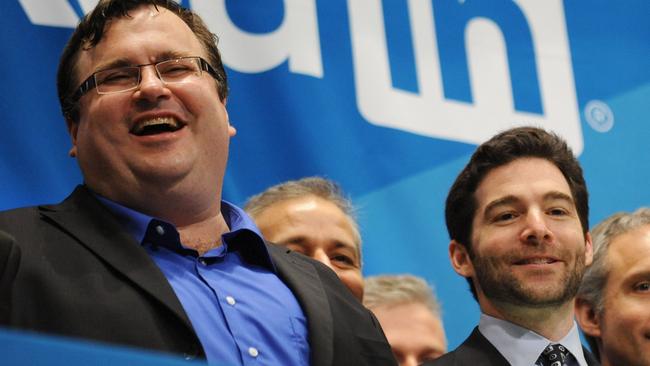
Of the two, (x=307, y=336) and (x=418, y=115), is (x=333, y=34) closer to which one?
(x=418, y=115)

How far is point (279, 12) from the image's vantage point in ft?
8.62

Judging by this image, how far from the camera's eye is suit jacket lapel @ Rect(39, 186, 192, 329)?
54.3 inches

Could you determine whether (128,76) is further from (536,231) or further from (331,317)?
(536,231)

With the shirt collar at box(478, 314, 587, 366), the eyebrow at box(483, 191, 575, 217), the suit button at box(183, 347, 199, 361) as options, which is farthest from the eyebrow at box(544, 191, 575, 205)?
the suit button at box(183, 347, 199, 361)

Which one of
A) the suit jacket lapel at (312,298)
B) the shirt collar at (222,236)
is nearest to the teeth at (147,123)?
the shirt collar at (222,236)

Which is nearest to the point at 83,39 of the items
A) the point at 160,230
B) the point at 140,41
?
the point at 140,41

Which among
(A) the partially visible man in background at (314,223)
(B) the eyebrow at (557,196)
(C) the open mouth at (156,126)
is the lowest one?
(A) the partially visible man in background at (314,223)

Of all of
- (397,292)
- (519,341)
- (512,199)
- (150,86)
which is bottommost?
(397,292)

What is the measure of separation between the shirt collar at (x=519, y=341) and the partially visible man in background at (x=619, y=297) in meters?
0.21

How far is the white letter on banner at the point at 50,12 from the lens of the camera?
2324mm

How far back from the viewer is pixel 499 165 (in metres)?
2.07

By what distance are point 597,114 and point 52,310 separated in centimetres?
191

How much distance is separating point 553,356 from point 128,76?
2.70 ft

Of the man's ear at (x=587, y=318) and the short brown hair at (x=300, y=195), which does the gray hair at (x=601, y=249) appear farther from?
the short brown hair at (x=300, y=195)
